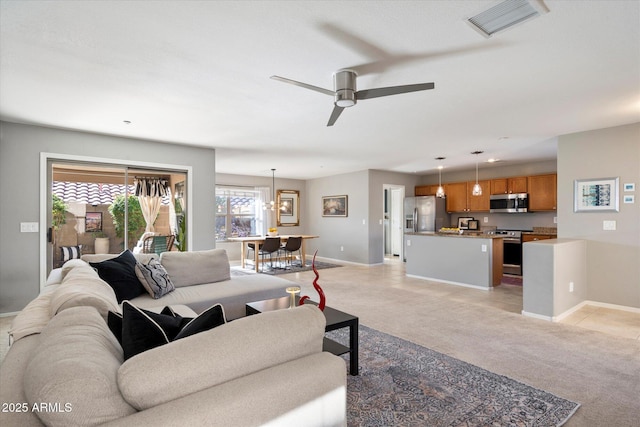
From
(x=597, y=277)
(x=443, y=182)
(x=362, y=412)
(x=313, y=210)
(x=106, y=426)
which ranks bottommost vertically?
(x=362, y=412)

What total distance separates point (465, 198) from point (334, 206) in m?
3.37

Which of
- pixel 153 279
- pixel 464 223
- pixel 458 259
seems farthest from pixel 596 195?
pixel 153 279

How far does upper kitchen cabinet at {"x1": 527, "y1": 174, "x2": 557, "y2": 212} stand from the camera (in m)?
6.64

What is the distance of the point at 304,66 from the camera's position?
2.55m

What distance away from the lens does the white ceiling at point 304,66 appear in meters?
1.91

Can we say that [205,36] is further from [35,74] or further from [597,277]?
[597,277]

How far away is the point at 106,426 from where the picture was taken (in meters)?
0.83

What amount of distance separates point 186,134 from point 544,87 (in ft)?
13.9

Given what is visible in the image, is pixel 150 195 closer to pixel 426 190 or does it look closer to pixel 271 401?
pixel 271 401

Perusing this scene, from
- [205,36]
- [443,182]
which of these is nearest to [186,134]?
[205,36]

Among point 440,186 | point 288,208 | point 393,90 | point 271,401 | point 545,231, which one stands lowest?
point 271,401

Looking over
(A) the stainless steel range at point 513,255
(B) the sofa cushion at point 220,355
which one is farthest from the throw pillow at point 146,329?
(A) the stainless steel range at point 513,255

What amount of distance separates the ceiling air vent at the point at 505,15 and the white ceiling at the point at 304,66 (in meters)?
0.06

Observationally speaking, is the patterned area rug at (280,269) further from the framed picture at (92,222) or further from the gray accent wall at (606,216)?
the gray accent wall at (606,216)
